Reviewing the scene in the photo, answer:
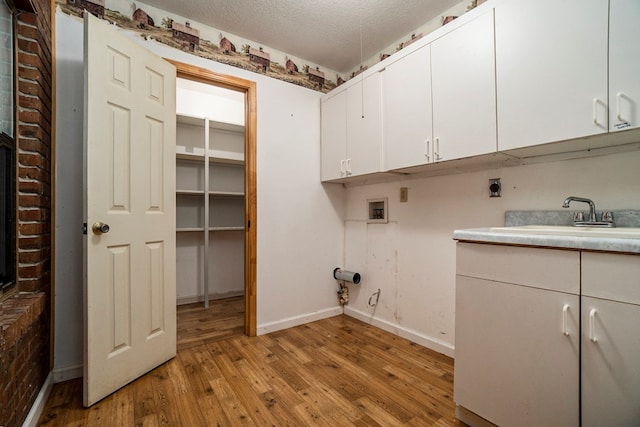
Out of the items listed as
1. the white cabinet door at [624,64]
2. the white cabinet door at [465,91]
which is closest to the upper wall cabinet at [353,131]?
the white cabinet door at [465,91]

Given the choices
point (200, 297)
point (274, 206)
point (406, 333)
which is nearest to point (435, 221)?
point (406, 333)

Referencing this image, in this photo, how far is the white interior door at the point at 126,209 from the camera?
155 cm

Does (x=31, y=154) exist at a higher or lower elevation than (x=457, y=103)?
lower

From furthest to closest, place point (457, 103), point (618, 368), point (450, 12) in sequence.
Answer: point (450, 12) → point (457, 103) → point (618, 368)

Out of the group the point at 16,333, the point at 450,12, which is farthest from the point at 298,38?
the point at 16,333

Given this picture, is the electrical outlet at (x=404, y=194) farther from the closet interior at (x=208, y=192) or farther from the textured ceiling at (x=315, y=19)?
the closet interior at (x=208, y=192)

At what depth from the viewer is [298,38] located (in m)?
2.45

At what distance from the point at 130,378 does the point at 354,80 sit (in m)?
2.69

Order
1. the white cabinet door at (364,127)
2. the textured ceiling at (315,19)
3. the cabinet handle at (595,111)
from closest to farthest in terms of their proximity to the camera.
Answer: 1. the cabinet handle at (595,111)
2. the textured ceiling at (315,19)
3. the white cabinet door at (364,127)

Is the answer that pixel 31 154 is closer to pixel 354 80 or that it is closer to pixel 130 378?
pixel 130 378

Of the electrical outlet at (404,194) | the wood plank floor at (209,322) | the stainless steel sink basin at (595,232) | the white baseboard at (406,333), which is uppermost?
the electrical outlet at (404,194)

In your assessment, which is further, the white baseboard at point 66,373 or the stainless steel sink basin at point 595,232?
the white baseboard at point 66,373

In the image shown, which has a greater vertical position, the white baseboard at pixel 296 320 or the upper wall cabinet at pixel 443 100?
the upper wall cabinet at pixel 443 100

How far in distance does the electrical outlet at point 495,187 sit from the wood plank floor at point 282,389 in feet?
3.89
